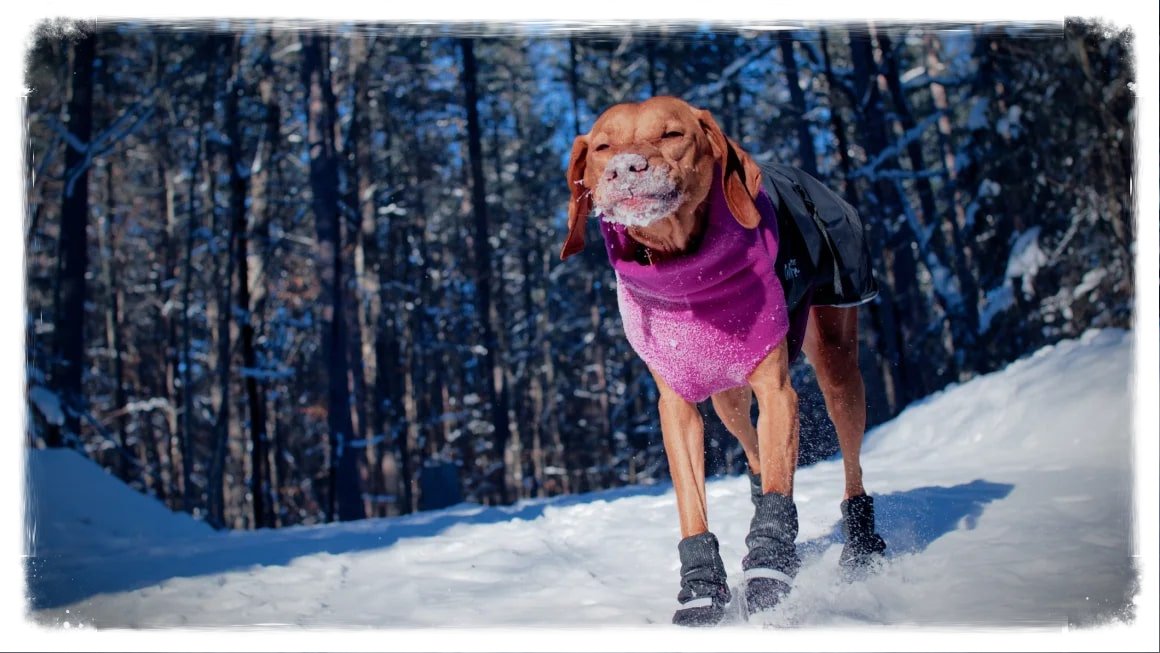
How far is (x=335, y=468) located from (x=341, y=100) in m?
3.30

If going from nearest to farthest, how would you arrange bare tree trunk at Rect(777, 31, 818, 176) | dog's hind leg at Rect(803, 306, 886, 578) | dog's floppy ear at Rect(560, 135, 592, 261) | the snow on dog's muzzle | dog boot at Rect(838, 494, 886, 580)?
the snow on dog's muzzle < dog's floppy ear at Rect(560, 135, 592, 261) < dog boot at Rect(838, 494, 886, 580) < dog's hind leg at Rect(803, 306, 886, 578) < bare tree trunk at Rect(777, 31, 818, 176)

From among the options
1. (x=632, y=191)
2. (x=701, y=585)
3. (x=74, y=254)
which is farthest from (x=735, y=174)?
(x=74, y=254)

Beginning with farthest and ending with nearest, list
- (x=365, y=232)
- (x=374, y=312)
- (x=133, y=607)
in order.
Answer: (x=374, y=312)
(x=365, y=232)
(x=133, y=607)

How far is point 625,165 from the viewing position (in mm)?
2062

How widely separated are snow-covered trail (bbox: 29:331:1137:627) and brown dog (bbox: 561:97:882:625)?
0.61 feet

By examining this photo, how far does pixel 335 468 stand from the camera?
7.93 m

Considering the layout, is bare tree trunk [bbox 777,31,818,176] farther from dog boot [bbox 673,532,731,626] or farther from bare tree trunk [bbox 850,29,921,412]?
dog boot [bbox 673,532,731,626]

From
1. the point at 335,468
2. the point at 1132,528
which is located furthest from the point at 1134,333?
the point at 335,468

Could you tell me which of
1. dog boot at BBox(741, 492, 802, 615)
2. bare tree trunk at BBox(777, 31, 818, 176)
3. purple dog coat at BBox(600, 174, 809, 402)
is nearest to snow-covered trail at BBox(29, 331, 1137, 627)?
dog boot at BBox(741, 492, 802, 615)

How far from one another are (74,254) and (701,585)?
4.49 meters

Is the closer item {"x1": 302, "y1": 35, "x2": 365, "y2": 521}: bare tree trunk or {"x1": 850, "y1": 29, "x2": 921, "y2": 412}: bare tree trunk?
{"x1": 850, "y1": 29, "x2": 921, "y2": 412}: bare tree trunk

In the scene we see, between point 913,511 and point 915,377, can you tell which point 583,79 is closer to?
point 913,511

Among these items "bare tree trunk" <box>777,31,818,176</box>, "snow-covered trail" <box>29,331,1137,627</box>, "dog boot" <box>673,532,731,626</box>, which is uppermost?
"bare tree trunk" <box>777,31,818,176</box>

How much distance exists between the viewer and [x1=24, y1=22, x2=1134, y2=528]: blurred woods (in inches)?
141
